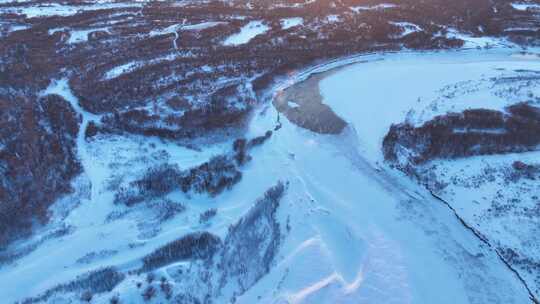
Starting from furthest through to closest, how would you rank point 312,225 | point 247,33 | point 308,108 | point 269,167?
point 247,33 < point 308,108 < point 269,167 < point 312,225

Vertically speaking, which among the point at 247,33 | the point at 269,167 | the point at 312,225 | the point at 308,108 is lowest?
the point at 312,225

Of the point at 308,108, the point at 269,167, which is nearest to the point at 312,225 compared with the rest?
the point at 269,167

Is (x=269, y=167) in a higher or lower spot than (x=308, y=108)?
lower

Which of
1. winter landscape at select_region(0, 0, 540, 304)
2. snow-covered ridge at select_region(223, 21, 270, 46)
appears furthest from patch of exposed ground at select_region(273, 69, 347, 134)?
snow-covered ridge at select_region(223, 21, 270, 46)

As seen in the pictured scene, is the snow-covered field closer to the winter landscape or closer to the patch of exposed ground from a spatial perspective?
the winter landscape

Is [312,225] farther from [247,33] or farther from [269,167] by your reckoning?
[247,33]

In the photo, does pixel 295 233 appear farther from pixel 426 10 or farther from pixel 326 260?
pixel 426 10

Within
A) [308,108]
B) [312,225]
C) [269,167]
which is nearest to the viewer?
[312,225]
